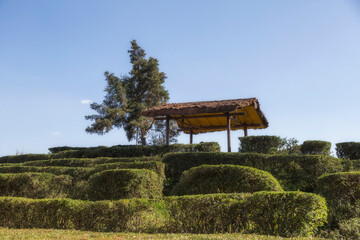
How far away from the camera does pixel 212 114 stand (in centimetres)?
1770

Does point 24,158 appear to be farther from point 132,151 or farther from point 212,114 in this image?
point 212,114

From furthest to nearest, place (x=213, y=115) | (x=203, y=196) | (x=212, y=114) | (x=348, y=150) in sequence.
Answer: (x=212, y=114) → (x=213, y=115) → (x=348, y=150) → (x=203, y=196)

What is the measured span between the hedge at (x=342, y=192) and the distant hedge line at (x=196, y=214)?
119cm

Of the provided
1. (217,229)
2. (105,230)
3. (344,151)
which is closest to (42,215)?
(105,230)

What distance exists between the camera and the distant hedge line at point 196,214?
22.9 feet

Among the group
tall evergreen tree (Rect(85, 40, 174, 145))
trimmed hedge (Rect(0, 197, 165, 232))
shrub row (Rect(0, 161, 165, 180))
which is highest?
tall evergreen tree (Rect(85, 40, 174, 145))

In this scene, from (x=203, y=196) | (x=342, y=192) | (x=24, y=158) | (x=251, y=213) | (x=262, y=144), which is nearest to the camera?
(x=251, y=213)

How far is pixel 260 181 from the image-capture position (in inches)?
376

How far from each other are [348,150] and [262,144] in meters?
4.39

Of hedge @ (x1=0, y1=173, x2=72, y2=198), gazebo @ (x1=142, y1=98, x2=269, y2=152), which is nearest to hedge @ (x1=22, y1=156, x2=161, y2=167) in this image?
hedge @ (x1=0, y1=173, x2=72, y2=198)

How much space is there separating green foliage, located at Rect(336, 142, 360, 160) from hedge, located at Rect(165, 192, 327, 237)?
925 centimetres

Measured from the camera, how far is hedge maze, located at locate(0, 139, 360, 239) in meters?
7.14

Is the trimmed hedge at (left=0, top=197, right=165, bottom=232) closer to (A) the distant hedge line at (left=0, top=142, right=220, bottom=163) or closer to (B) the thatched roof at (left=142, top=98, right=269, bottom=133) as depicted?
(A) the distant hedge line at (left=0, top=142, right=220, bottom=163)

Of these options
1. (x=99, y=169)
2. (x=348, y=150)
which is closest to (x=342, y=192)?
(x=348, y=150)
